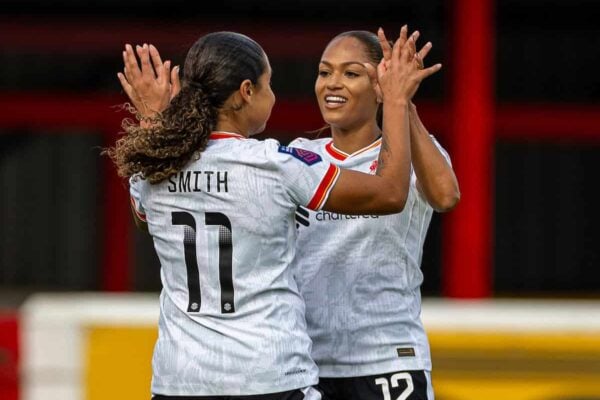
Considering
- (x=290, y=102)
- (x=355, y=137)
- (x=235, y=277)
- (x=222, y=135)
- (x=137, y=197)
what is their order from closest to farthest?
(x=235, y=277), (x=222, y=135), (x=137, y=197), (x=355, y=137), (x=290, y=102)

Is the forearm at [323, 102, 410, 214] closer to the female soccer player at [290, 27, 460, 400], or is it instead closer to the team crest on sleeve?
the team crest on sleeve

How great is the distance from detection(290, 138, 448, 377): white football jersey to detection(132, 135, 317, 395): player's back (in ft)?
1.84

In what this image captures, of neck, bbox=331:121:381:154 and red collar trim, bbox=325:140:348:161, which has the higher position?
neck, bbox=331:121:381:154

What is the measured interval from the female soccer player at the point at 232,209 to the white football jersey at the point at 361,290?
519 millimetres

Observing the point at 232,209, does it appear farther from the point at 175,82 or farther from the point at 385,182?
the point at 175,82

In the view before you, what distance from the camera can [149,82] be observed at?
3.48 meters

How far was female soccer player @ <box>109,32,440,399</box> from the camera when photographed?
305 cm

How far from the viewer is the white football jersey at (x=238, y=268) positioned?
304cm

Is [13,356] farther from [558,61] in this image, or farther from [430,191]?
[558,61]

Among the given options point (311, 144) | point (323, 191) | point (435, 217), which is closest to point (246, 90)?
point (323, 191)

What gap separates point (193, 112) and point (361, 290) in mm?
858

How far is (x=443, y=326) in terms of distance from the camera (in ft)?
18.2

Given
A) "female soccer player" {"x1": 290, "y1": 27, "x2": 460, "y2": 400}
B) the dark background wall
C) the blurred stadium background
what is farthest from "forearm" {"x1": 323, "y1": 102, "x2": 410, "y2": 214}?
the dark background wall

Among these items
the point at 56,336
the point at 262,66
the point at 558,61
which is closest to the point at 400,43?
the point at 262,66
